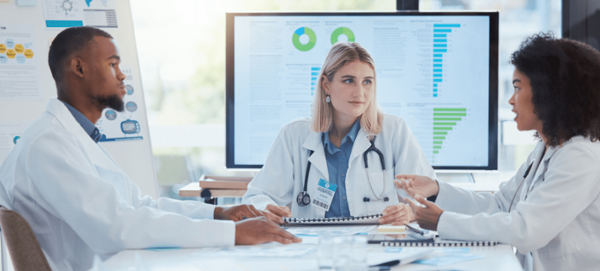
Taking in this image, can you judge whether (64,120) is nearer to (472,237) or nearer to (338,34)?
(472,237)

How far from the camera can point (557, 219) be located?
1.34 m

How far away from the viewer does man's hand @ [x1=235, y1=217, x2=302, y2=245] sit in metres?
1.36

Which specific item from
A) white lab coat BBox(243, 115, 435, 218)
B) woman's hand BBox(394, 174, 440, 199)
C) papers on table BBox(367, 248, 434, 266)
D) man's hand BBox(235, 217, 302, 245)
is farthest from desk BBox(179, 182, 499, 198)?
papers on table BBox(367, 248, 434, 266)

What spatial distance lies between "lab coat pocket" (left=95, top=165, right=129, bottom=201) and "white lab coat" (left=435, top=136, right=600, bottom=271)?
1.09m

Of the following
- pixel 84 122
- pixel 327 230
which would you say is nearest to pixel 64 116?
pixel 84 122

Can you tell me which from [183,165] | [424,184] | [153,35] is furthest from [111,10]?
[424,184]

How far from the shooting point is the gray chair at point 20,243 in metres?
1.12

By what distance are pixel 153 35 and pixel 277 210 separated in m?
2.20

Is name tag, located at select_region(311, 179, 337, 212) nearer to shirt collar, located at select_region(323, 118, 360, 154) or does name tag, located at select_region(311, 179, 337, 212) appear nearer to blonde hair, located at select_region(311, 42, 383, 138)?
shirt collar, located at select_region(323, 118, 360, 154)

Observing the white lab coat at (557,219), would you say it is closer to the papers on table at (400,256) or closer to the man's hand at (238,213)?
the papers on table at (400,256)

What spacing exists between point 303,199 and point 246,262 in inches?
36.7

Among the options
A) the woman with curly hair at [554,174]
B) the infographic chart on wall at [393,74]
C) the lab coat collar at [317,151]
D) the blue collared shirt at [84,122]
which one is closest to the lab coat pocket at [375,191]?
the lab coat collar at [317,151]

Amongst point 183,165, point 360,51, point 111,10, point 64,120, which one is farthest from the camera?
point 183,165

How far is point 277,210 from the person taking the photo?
1716 mm
